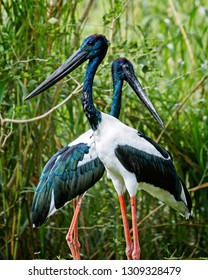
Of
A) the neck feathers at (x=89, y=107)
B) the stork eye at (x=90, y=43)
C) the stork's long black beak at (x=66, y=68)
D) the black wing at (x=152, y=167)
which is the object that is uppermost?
the stork eye at (x=90, y=43)

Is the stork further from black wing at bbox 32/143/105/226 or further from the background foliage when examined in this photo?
the background foliage

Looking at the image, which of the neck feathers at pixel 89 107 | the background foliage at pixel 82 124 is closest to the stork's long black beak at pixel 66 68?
the neck feathers at pixel 89 107

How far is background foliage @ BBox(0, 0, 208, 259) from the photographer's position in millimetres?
6398

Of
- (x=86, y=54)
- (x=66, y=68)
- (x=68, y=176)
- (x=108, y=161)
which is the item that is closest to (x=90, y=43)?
(x=86, y=54)

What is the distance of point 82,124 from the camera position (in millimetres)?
6895

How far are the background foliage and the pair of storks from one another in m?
0.50

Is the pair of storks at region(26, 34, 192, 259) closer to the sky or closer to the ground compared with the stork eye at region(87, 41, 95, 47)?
closer to the ground

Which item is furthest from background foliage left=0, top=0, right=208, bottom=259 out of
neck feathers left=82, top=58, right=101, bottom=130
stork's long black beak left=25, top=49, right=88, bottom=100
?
neck feathers left=82, top=58, right=101, bottom=130

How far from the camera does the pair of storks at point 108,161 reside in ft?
16.8

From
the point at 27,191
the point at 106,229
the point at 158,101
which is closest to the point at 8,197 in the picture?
the point at 27,191

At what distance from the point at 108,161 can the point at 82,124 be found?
179 cm

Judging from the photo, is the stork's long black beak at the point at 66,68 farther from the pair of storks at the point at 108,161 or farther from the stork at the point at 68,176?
the stork at the point at 68,176

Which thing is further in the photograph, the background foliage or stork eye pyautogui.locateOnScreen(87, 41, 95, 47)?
the background foliage

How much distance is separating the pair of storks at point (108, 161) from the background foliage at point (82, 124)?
50 cm
